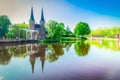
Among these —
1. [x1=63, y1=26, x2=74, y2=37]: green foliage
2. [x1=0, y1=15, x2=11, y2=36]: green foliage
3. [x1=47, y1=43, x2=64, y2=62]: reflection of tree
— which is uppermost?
[x1=0, y1=15, x2=11, y2=36]: green foliage

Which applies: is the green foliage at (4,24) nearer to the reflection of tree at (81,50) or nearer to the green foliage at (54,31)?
the green foliage at (54,31)

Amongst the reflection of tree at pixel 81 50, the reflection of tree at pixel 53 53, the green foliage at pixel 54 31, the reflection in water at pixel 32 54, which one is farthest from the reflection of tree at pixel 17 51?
the green foliage at pixel 54 31

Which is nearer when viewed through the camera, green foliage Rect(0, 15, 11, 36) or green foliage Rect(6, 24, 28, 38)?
green foliage Rect(0, 15, 11, 36)

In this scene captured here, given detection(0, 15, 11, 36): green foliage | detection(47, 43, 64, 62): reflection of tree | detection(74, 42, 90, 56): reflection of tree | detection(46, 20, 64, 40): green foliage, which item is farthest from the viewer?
detection(46, 20, 64, 40): green foliage

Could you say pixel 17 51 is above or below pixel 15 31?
below

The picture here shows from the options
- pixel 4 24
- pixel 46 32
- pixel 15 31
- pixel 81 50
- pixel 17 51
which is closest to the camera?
pixel 17 51

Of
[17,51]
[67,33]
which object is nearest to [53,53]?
[17,51]

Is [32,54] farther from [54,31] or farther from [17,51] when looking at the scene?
[54,31]

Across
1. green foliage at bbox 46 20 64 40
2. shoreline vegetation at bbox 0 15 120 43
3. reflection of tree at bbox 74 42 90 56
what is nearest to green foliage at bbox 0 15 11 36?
shoreline vegetation at bbox 0 15 120 43

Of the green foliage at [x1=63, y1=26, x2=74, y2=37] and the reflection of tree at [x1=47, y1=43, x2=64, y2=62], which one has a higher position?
the green foliage at [x1=63, y1=26, x2=74, y2=37]

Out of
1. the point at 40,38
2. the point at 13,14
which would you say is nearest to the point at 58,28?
the point at 40,38

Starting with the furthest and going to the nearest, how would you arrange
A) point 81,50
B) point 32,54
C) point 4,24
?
point 4,24, point 81,50, point 32,54

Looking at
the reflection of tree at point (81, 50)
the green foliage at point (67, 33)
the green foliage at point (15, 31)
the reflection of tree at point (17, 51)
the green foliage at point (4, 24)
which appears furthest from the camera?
the green foliage at point (67, 33)

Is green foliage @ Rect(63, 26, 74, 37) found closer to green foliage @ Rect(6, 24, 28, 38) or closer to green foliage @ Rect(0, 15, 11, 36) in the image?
green foliage @ Rect(6, 24, 28, 38)
